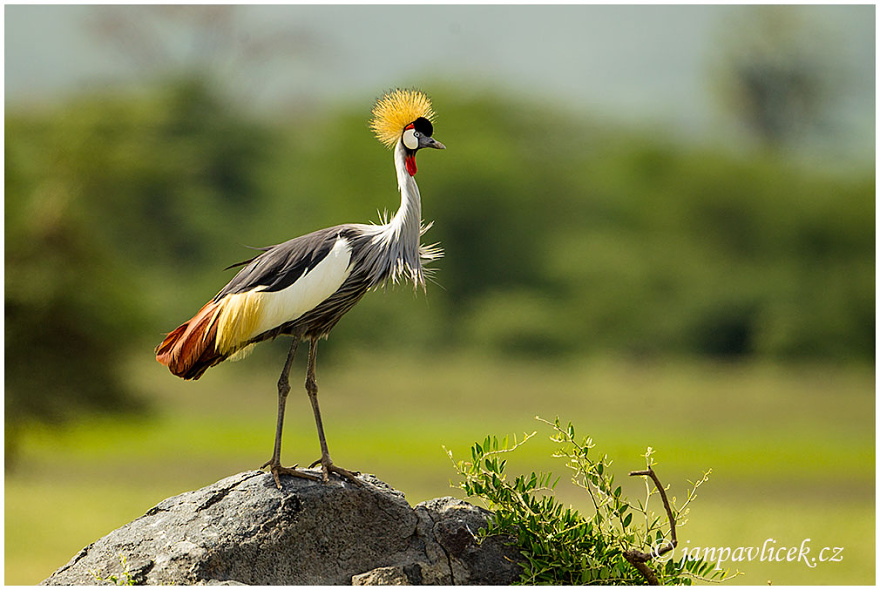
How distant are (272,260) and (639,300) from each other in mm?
14476

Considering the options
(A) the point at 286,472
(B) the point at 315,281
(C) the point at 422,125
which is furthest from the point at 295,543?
(C) the point at 422,125

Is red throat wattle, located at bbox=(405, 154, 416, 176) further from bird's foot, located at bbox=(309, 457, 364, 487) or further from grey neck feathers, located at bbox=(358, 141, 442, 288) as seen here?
bird's foot, located at bbox=(309, 457, 364, 487)

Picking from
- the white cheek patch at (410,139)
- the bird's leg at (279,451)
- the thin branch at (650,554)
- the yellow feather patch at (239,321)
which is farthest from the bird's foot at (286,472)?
the white cheek patch at (410,139)

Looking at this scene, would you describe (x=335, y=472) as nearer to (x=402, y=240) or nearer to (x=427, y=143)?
(x=402, y=240)

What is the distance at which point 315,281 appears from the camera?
3.78 m

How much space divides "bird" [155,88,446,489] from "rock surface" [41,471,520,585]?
0.12 m

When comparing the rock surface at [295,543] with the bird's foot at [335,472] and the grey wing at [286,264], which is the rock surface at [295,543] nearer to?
the bird's foot at [335,472]

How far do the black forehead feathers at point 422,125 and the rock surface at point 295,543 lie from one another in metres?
1.40

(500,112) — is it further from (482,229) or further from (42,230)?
(42,230)

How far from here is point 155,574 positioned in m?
3.57

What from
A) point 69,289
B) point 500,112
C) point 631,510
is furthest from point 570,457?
point 500,112

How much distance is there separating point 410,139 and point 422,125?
0.08 meters

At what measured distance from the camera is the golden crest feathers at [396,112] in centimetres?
397

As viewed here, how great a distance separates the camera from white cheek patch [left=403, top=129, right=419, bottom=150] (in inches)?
155
